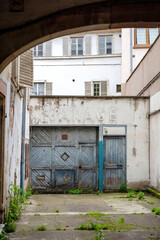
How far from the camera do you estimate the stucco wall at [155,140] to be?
12031 mm

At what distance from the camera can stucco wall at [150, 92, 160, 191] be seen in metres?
12.0

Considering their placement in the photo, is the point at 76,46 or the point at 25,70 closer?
the point at 25,70

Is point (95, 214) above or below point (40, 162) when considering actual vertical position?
below

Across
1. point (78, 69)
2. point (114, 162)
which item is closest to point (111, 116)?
point (114, 162)

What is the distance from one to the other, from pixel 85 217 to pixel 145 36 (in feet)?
43.7

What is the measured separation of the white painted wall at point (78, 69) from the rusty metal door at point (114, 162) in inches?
320

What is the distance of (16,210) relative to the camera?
822cm

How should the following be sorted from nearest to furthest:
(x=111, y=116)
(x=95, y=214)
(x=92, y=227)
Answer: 1. (x=92, y=227)
2. (x=95, y=214)
3. (x=111, y=116)

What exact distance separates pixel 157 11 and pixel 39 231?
4729 millimetres

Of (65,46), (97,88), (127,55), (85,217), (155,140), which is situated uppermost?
(65,46)

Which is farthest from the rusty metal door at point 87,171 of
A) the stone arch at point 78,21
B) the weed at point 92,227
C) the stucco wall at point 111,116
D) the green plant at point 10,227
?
the stone arch at point 78,21

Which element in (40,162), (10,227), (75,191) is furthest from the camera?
(40,162)

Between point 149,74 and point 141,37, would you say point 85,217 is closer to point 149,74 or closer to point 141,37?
point 149,74

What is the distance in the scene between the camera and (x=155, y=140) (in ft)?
40.8
